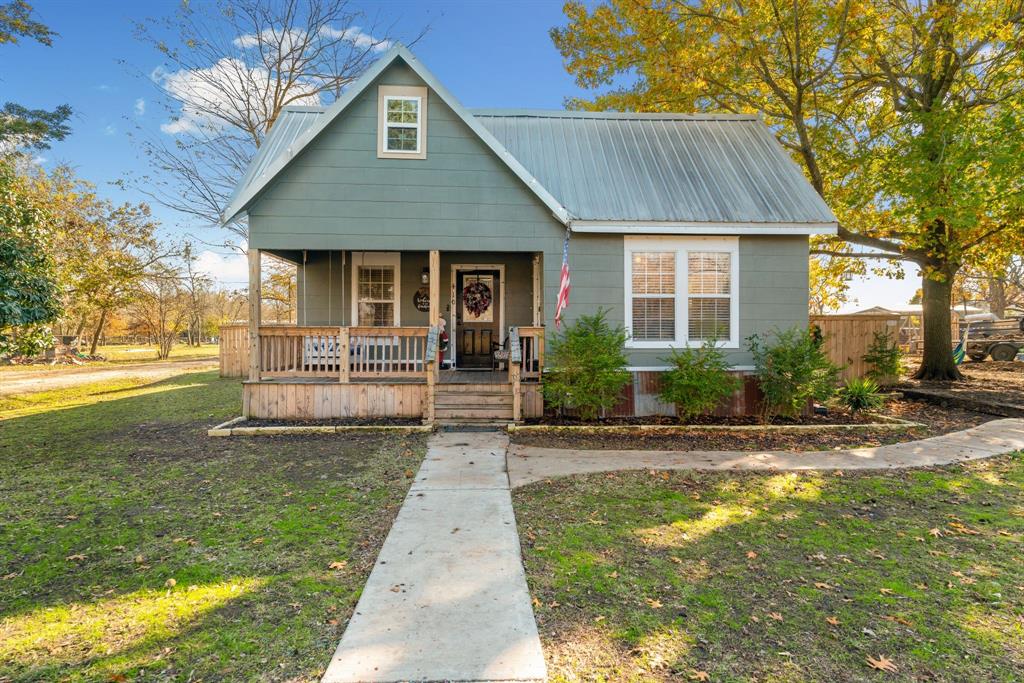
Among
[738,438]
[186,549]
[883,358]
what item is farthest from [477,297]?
[883,358]

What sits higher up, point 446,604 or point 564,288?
point 564,288

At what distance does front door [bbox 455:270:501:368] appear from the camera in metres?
12.3

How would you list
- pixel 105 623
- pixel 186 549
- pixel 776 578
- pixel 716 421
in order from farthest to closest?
pixel 716 421
pixel 186 549
pixel 776 578
pixel 105 623

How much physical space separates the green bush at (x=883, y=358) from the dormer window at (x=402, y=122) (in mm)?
12438

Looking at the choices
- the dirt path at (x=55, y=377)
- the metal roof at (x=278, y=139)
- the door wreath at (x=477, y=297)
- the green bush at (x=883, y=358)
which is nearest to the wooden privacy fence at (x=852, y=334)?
the green bush at (x=883, y=358)

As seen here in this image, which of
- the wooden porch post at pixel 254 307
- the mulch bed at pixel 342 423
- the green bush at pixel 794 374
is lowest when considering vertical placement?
the mulch bed at pixel 342 423

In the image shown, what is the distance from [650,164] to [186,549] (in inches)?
417

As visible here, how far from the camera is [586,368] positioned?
344 inches

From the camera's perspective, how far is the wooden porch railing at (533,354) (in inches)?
371

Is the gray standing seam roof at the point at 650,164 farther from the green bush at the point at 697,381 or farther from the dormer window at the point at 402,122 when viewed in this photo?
the green bush at the point at 697,381

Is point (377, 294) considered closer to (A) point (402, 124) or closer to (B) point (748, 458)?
(A) point (402, 124)

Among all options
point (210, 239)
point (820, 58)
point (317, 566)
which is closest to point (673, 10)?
point (820, 58)

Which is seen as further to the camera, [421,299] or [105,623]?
[421,299]

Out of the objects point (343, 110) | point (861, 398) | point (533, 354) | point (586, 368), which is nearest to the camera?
point (586, 368)
